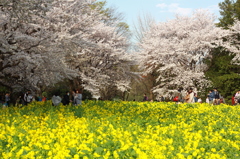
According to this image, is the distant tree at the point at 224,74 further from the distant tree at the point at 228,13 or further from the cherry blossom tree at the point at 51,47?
the cherry blossom tree at the point at 51,47

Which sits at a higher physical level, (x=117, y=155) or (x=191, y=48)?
(x=191, y=48)

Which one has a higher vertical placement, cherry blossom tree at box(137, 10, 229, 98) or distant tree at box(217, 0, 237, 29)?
distant tree at box(217, 0, 237, 29)

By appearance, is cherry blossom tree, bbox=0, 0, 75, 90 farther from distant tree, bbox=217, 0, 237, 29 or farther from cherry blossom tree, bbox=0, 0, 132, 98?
distant tree, bbox=217, 0, 237, 29

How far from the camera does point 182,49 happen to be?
35.3 m

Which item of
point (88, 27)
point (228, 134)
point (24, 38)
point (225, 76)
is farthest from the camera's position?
point (225, 76)

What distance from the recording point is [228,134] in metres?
8.88

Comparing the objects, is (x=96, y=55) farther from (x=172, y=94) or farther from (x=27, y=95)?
(x=27, y=95)

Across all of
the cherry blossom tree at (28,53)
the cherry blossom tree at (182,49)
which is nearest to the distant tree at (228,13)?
the cherry blossom tree at (182,49)

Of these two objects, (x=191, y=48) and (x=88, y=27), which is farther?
(x=191, y=48)

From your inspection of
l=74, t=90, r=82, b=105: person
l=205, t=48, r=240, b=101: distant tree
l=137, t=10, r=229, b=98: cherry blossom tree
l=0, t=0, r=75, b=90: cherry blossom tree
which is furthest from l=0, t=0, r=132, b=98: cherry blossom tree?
l=205, t=48, r=240, b=101: distant tree

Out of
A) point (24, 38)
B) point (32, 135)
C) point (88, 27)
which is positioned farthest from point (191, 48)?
point (32, 135)

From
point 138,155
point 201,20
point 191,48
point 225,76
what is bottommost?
point 138,155

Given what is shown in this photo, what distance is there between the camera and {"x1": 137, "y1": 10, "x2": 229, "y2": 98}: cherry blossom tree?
114 ft

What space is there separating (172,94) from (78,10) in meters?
13.3
